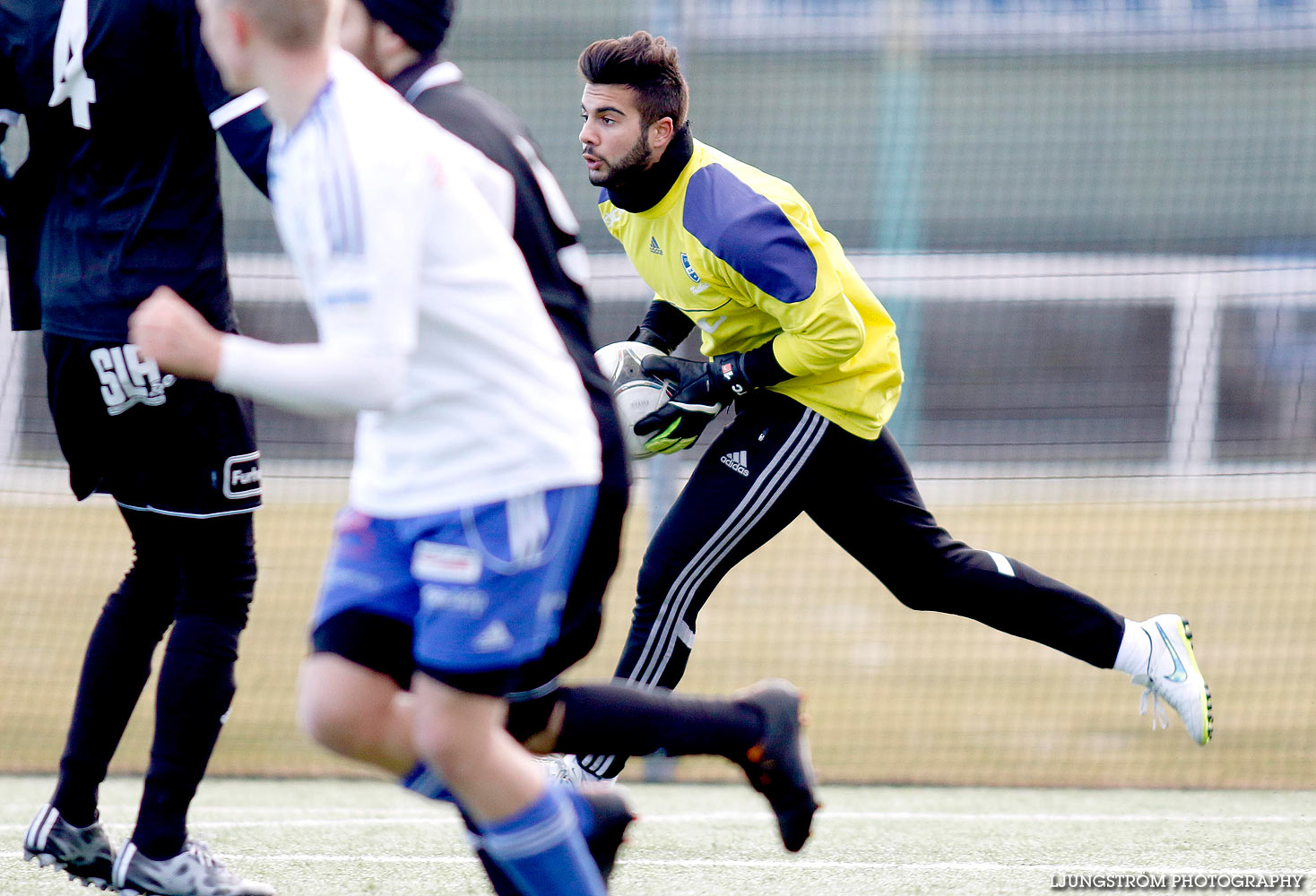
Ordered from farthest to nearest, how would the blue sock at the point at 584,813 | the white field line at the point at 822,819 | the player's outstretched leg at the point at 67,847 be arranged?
1. the white field line at the point at 822,819
2. the player's outstretched leg at the point at 67,847
3. the blue sock at the point at 584,813

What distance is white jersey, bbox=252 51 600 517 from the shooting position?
76.4 inches

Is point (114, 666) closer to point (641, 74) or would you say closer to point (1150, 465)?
point (641, 74)

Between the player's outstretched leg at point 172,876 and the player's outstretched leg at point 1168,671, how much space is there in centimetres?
226

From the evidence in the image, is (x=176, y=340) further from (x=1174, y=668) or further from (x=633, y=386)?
(x=1174, y=668)

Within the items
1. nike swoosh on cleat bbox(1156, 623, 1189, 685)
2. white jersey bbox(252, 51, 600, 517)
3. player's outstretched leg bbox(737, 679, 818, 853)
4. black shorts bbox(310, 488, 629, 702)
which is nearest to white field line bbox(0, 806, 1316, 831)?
nike swoosh on cleat bbox(1156, 623, 1189, 685)

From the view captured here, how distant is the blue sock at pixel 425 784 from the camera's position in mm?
2406

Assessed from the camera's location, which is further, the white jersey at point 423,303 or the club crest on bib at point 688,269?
the club crest on bib at point 688,269

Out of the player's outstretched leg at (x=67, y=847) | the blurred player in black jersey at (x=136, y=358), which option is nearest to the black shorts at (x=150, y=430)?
the blurred player in black jersey at (x=136, y=358)

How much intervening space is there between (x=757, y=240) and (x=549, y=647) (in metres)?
1.32

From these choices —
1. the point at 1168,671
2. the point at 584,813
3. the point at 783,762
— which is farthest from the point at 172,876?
the point at 1168,671

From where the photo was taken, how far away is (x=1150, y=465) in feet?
40.6

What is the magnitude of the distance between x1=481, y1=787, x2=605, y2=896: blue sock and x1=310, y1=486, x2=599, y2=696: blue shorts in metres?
0.20

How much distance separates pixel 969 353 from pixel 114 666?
42.0 feet

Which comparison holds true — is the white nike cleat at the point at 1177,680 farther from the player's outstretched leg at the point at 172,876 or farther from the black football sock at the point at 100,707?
the black football sock at the point at 100,707
